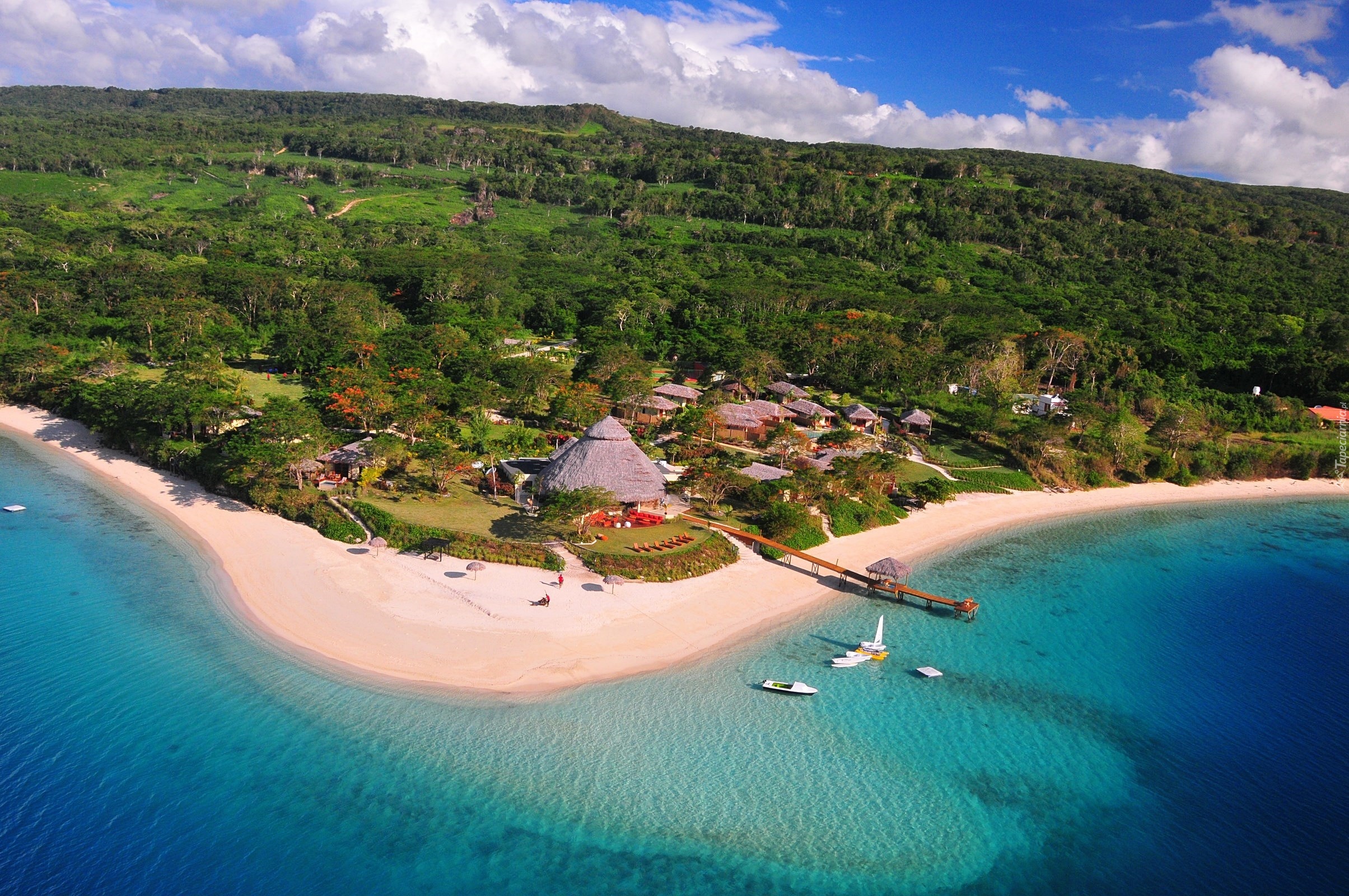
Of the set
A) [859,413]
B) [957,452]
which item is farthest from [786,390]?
[957,452]

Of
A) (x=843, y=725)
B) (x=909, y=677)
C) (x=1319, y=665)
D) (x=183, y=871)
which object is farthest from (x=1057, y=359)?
(x=183, y=871)

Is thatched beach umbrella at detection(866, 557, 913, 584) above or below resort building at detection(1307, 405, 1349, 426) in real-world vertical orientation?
below

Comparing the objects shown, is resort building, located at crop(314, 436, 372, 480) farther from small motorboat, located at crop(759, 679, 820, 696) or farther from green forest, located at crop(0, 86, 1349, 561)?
small motorboat, located at crop(759, 679, 820, 696)

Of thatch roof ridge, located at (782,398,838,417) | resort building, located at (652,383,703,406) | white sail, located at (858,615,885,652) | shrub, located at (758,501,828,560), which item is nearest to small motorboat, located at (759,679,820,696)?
white sail, located at (858,615,885,652)

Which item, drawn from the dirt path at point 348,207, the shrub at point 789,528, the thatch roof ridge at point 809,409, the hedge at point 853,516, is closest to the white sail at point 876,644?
the shrub at point 789,528

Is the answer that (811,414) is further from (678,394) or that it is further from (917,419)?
(678,394)

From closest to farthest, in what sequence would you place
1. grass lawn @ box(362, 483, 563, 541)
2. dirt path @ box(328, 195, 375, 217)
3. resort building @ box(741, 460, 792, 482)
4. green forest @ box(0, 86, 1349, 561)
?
grass lawn @ box(362, 483, 563, 541), resort building @ box(741, 460, 792, 482), green forest @ box(0, 86, 1349, 561), dirt path @ box(328, 195, 375, 217)

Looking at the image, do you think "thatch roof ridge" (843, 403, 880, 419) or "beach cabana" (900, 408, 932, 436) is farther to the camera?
"thatch roof ridge" (843, 403, 880, 419)
